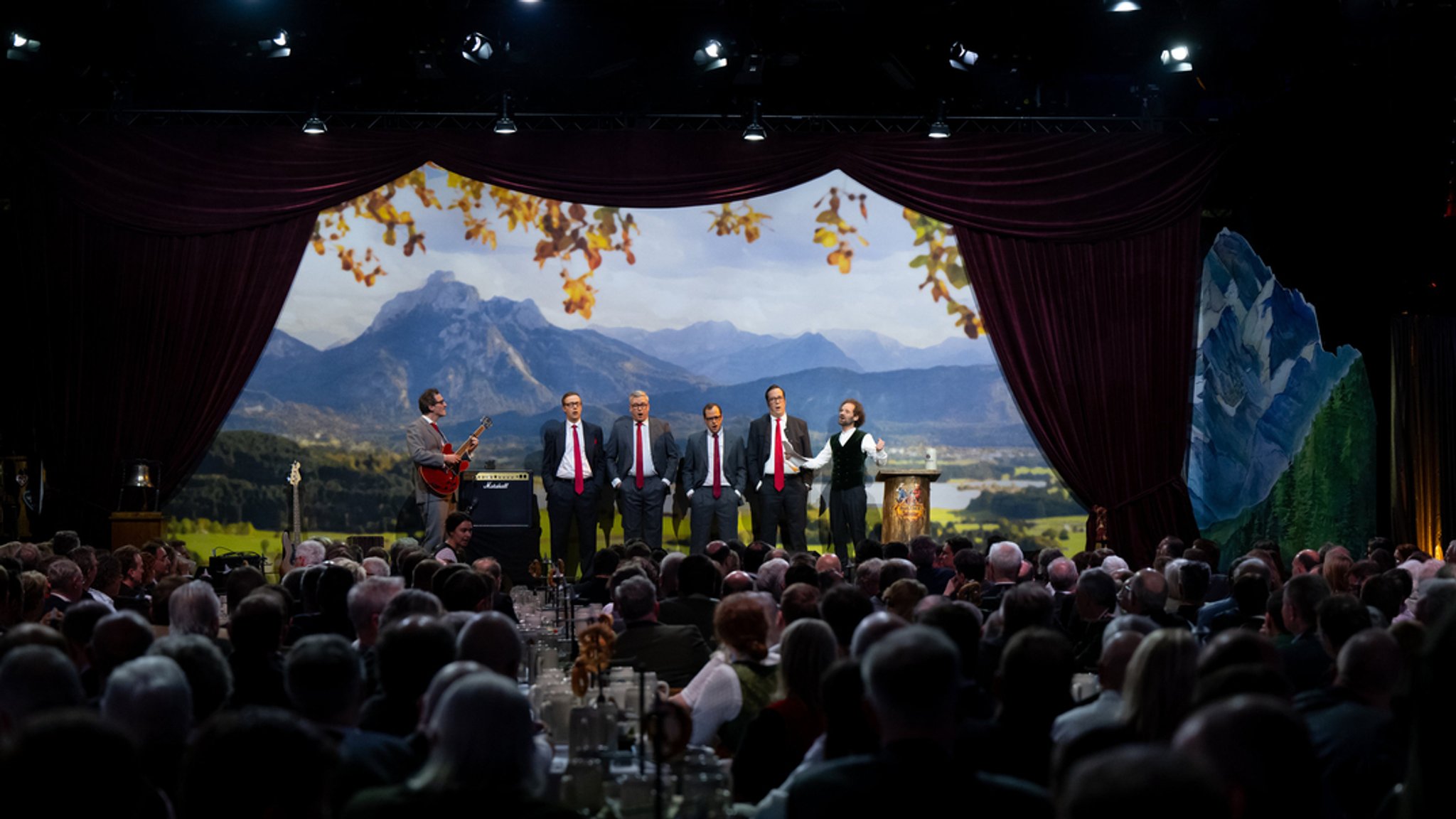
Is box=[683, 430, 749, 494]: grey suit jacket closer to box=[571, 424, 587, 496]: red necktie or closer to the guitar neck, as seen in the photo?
box=[571, 424, 587, 496]: red necktie

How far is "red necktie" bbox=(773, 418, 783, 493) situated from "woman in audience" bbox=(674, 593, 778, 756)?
713 centimetres

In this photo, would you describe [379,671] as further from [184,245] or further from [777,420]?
[184,245]

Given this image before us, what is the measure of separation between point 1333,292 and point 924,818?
10.4m

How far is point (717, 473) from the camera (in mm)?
11562

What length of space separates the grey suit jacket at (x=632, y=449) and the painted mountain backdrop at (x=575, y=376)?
1.69 metres

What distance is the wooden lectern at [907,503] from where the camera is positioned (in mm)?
11055

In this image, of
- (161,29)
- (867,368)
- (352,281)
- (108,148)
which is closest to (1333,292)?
(867,368)

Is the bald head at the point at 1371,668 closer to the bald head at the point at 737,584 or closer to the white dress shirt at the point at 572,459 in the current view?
the bald head at the point at 737,584

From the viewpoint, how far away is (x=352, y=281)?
1281 cm

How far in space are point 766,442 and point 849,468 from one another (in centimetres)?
73

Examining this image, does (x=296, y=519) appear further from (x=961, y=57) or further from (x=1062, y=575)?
(x=1062, y=575)

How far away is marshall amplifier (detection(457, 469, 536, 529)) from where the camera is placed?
10.7m

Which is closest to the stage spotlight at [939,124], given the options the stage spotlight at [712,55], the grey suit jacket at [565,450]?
the stage spotlight at [712,55]

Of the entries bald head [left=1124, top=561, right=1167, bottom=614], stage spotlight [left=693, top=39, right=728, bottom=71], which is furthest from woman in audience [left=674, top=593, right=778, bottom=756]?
stage spotlight [left=693, top=39, right=728, bottom=71]
